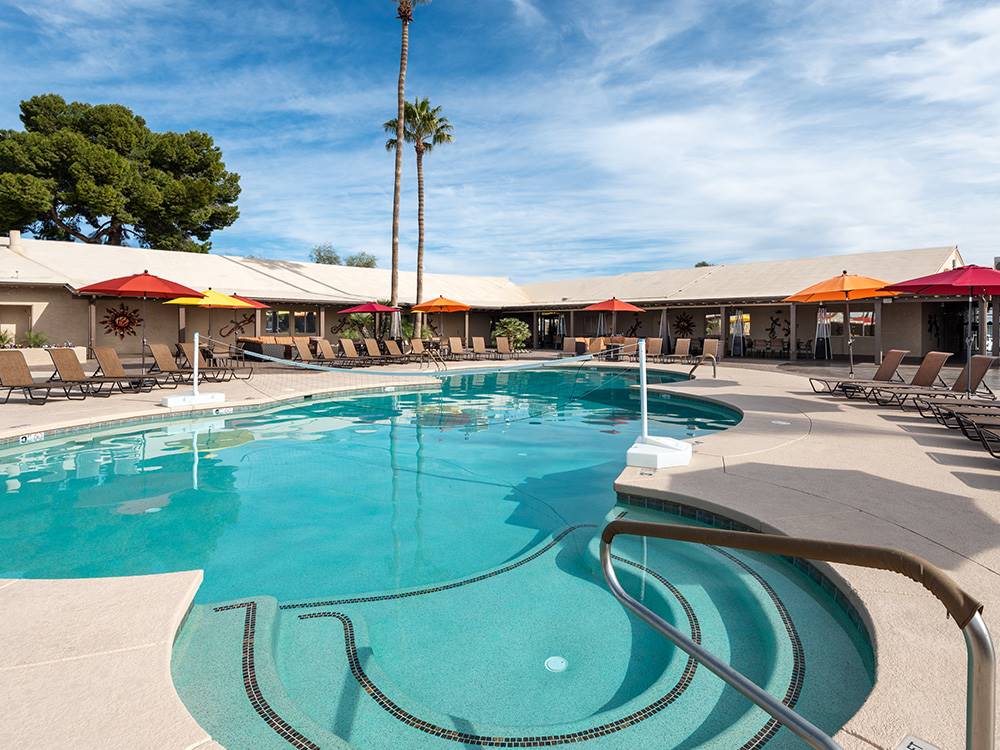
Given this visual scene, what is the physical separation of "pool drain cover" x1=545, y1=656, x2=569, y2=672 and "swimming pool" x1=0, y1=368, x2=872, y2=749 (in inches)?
0.6

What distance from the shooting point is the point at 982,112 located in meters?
14.5

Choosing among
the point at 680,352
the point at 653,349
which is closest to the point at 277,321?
the point at 653,349

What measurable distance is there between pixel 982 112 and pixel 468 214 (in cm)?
2489

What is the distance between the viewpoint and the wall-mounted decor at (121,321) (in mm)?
20578

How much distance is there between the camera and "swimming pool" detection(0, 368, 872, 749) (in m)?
2.80

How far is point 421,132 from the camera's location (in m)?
25.4

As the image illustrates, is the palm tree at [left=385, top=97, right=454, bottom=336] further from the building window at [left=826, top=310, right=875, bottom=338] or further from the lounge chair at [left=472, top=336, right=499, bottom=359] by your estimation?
the building window at [left=826, top=310, right=875, bottom=338]

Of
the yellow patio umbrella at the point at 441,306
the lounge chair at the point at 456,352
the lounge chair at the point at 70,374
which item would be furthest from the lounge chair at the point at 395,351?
the lounge chair at the point at 70,374

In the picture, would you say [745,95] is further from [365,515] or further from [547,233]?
[547,233]

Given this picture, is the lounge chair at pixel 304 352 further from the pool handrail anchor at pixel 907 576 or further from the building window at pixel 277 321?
the pool handrail anchor at pixel 907 576

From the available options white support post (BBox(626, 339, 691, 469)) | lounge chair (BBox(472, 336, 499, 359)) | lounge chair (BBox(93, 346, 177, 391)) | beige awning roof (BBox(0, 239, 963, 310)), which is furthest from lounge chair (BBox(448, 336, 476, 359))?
white support post (BBox(626, 339, 691, 469))

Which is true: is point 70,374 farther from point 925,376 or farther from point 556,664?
point 925,376

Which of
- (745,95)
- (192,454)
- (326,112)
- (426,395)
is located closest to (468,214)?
(326,112)

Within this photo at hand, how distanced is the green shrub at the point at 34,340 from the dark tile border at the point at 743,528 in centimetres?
1924
